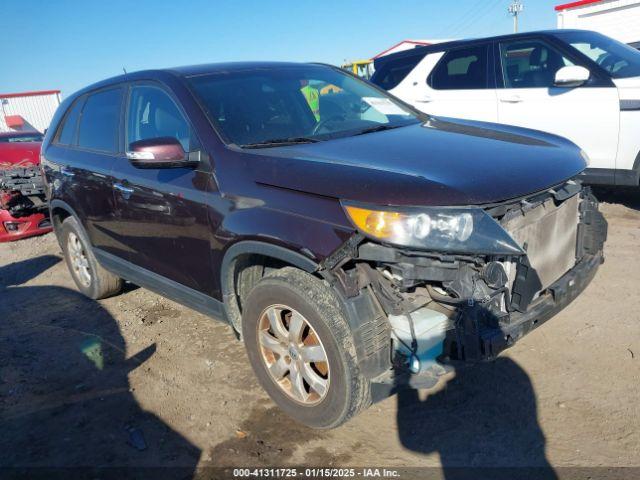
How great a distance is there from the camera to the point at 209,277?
307 cm

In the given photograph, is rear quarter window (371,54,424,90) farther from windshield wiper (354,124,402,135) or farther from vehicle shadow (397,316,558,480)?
vehicle shadow (397,316,558,480)

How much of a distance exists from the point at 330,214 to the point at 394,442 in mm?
1201

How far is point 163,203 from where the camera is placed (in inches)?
126

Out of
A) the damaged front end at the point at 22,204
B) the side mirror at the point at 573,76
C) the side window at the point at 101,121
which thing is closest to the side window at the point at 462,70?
the side mirror at the point at 573,76

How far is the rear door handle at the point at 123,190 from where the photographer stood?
3.50 metres

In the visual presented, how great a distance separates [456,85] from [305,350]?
15.5ft

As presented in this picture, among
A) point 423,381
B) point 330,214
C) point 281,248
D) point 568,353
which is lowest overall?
point 568,353

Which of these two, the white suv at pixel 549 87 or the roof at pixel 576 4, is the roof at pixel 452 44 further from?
the roof at pixel 576 4

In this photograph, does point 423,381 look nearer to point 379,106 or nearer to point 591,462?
point 591,462

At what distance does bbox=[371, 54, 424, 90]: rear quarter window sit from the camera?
21.9 feet

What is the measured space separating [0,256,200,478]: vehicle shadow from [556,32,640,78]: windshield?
511 cm

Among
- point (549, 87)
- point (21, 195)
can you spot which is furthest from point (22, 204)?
point (549, 87)

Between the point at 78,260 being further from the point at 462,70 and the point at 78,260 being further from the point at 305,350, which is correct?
the point at 462,70

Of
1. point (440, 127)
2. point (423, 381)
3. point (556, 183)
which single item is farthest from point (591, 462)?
point (440, 127)
